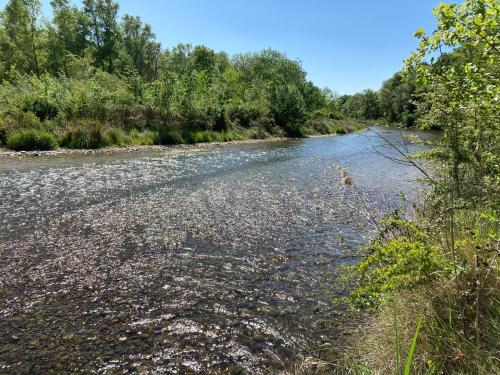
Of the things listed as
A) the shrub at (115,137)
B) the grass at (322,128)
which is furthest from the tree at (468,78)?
the grass at (322,128)

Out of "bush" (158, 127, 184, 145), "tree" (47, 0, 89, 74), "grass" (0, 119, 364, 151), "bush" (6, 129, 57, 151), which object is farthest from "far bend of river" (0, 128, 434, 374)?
"tree" (47, 0, 89, 74)

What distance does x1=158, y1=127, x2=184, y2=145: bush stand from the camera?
3241 cm

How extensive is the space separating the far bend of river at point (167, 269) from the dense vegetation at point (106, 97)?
11.0m

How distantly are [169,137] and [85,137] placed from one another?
27.5 feet

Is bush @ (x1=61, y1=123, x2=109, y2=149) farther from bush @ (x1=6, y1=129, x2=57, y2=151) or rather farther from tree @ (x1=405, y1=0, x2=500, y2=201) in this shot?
tree @ (x1=405, y1=0, x2=500, y2=201)

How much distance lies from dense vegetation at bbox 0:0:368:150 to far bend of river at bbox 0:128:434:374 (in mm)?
11019

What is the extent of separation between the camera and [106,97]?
29906 millimetres

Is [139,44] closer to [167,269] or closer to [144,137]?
[144,137]

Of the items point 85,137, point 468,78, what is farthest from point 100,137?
point 468,78

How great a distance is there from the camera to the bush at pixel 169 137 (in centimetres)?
3241

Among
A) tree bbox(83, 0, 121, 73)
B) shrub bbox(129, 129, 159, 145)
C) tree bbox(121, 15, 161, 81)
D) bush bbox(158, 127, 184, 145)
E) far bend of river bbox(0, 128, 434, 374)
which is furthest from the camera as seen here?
tree bbox(121, 15, 161, 81)

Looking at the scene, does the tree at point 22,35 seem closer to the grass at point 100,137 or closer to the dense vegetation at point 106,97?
the dense vegetation at point 106,97

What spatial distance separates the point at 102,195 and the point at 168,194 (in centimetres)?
272

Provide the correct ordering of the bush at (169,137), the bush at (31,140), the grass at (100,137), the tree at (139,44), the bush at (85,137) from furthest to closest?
the tree at (139,44)
the bush at (169,137)
the bush at (85,137)
the grass at (100,137)
the bush at (31,140)
